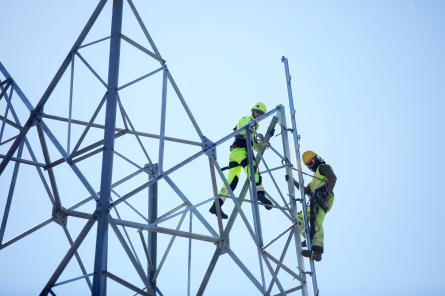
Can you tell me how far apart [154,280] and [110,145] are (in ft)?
13.4

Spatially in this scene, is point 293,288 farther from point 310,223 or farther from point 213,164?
point 213,164

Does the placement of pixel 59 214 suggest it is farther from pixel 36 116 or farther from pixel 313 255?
pixel 313 255

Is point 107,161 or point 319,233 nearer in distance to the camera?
point 107,161

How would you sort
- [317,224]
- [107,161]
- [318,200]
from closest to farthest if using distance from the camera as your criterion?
[107,161] → [317,224] → [318,200]

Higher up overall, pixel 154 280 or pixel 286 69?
pixel 286 69

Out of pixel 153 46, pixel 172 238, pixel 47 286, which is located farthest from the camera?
pixel 172 238

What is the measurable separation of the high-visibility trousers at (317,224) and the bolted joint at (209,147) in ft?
7.90

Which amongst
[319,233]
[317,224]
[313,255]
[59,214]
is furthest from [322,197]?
[59,214]

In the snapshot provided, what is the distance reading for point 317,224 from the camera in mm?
8852

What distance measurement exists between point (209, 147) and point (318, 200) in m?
2.81

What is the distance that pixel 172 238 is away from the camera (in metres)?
9.39

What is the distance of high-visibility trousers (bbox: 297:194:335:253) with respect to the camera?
8.60 m

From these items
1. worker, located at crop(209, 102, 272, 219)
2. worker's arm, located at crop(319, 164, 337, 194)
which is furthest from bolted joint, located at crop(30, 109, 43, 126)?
worker's arm, located at crop(319, 164, 337, 194)

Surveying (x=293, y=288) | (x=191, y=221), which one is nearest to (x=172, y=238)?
(x=191, y=221)
